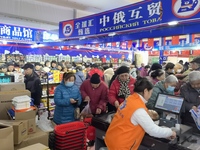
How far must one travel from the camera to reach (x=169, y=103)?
2.03m

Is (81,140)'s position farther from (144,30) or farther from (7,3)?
(7,3)

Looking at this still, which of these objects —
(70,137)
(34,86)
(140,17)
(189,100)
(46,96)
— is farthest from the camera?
(46,96)

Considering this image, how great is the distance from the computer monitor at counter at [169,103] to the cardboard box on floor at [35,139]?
1.54 meters

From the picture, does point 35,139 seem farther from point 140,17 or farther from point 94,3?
point 94,3

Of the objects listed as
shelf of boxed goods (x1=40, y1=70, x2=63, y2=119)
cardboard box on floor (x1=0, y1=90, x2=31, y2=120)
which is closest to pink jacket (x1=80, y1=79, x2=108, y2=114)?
cardboard box on floor (x1=0, y1=90, x2=31, y2=120)

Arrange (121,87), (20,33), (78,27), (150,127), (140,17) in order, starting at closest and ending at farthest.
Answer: (150,127) → (121,87) → (140,17) → (78,27) → (20,33)

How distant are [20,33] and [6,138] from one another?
6567 millimetres

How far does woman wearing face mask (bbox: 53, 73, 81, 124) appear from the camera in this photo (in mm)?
3426

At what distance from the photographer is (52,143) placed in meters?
2.84

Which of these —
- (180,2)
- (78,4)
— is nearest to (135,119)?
(180,2)

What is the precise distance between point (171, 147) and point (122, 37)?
3180 mm

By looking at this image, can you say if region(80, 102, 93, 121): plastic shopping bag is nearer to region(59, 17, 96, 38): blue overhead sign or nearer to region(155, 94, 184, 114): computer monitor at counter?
region(155, 94, 184, 114): computer monitor at counter

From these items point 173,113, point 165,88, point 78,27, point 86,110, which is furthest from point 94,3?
point 173,113

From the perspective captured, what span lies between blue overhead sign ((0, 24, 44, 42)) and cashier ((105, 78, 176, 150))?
→ 6.89 meters
